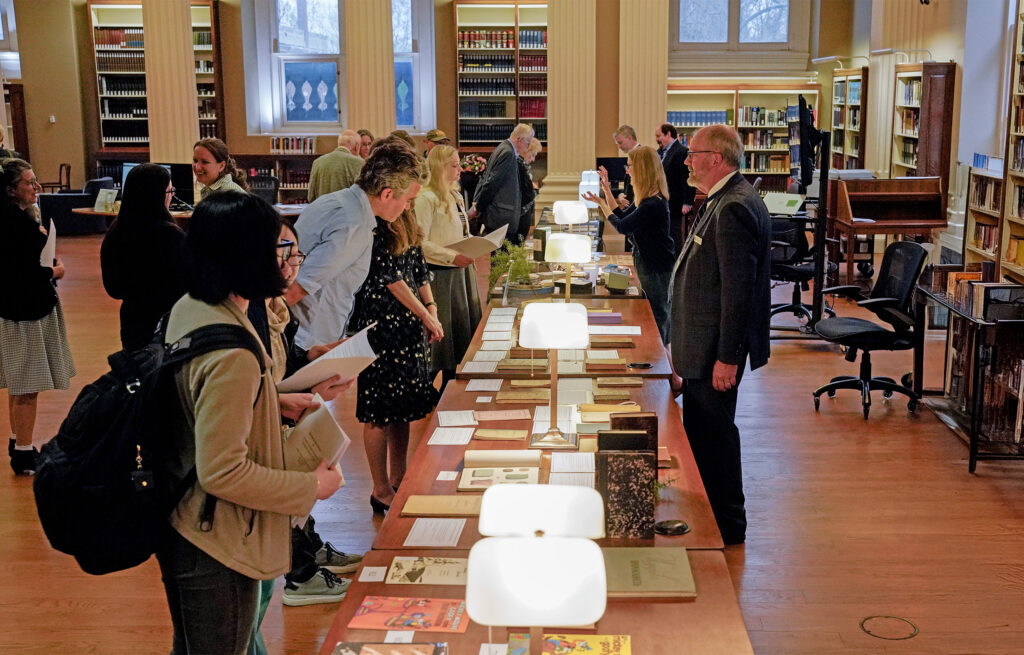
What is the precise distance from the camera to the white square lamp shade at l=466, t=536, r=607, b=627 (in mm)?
1461

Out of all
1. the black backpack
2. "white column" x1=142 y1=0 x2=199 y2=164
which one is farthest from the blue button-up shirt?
"white column" x1=142 y1=0 x2=199 y2=164

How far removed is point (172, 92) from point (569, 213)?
8.36 metres

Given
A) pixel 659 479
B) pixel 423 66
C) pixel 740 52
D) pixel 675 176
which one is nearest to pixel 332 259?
pixel 659 479

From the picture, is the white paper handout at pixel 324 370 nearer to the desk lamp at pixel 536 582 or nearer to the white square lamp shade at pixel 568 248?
the desk lamp at pixel 536 582

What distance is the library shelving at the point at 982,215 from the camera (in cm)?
952

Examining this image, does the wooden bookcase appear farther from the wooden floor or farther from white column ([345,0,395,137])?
the wooden floor

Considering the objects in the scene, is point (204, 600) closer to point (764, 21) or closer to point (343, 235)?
point (343, 235)

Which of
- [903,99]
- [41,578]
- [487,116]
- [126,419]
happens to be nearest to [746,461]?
[41,578]

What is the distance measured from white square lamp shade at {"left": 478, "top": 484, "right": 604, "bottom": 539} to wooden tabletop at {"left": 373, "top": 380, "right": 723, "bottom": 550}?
0.96m

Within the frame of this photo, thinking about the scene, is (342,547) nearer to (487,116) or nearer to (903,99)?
(903,99)

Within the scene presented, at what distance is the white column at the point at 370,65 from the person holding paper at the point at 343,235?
8.21 metres

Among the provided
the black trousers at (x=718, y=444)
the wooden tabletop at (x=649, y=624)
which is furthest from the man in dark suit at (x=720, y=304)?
the wooden tabletop at (x=649, y=624)

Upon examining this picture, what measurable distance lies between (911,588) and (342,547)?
→ 228 cm

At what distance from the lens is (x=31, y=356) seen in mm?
5223
